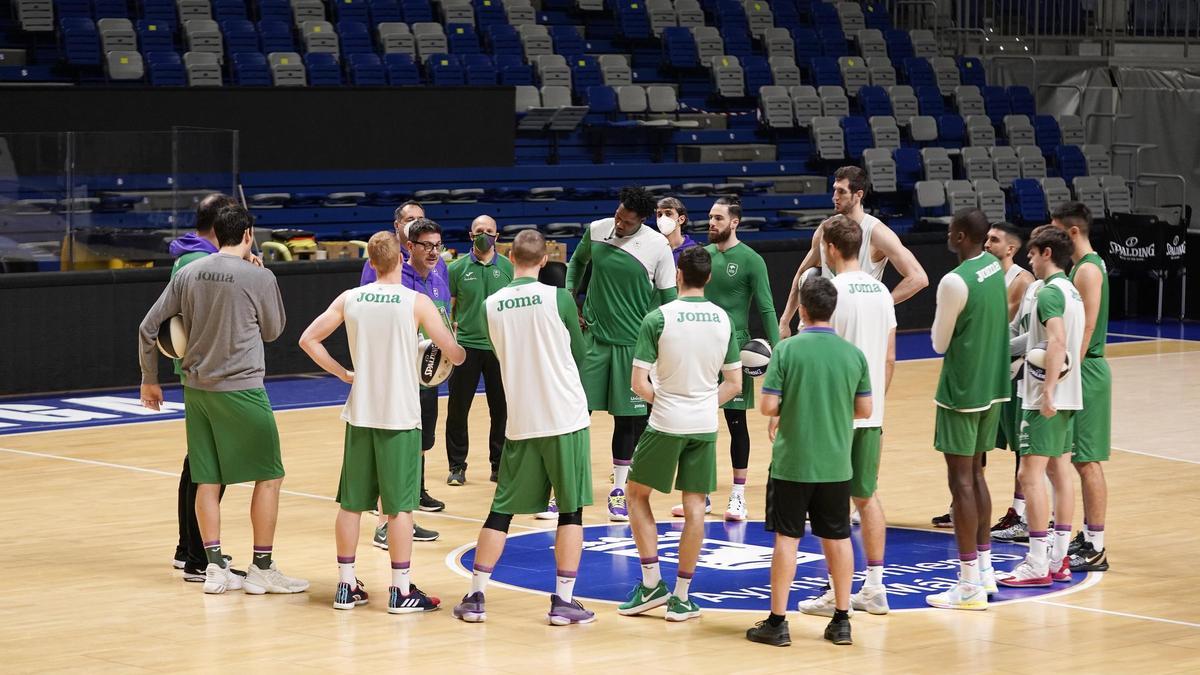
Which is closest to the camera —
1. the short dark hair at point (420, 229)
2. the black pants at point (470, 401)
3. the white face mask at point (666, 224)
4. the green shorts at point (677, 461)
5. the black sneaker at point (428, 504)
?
the green shorts at point (677, 461)

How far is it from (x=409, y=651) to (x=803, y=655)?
5.56 feet

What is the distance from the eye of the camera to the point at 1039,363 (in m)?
8.70

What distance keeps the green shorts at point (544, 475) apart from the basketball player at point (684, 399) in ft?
1.03

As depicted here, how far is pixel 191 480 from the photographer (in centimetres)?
873

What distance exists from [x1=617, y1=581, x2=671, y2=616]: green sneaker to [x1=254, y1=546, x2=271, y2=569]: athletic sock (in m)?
1.80

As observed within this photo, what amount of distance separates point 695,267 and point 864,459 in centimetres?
124

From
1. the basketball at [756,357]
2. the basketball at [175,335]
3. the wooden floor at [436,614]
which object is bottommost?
the wooden floor at [436,614]

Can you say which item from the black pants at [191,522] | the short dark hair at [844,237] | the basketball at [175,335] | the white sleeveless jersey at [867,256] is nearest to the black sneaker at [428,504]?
the black pants at [191,522]

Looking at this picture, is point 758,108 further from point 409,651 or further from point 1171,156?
point 409,651

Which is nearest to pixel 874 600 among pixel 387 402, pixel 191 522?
pixel 387 402

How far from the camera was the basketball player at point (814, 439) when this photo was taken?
295 inches

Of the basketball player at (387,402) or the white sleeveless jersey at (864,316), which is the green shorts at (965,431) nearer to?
the white sleeveless jersey at (864,316)

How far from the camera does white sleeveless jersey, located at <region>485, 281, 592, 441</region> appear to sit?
310 inches

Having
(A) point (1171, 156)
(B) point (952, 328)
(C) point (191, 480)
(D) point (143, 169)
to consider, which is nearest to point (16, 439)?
(D) point (143, 169)
